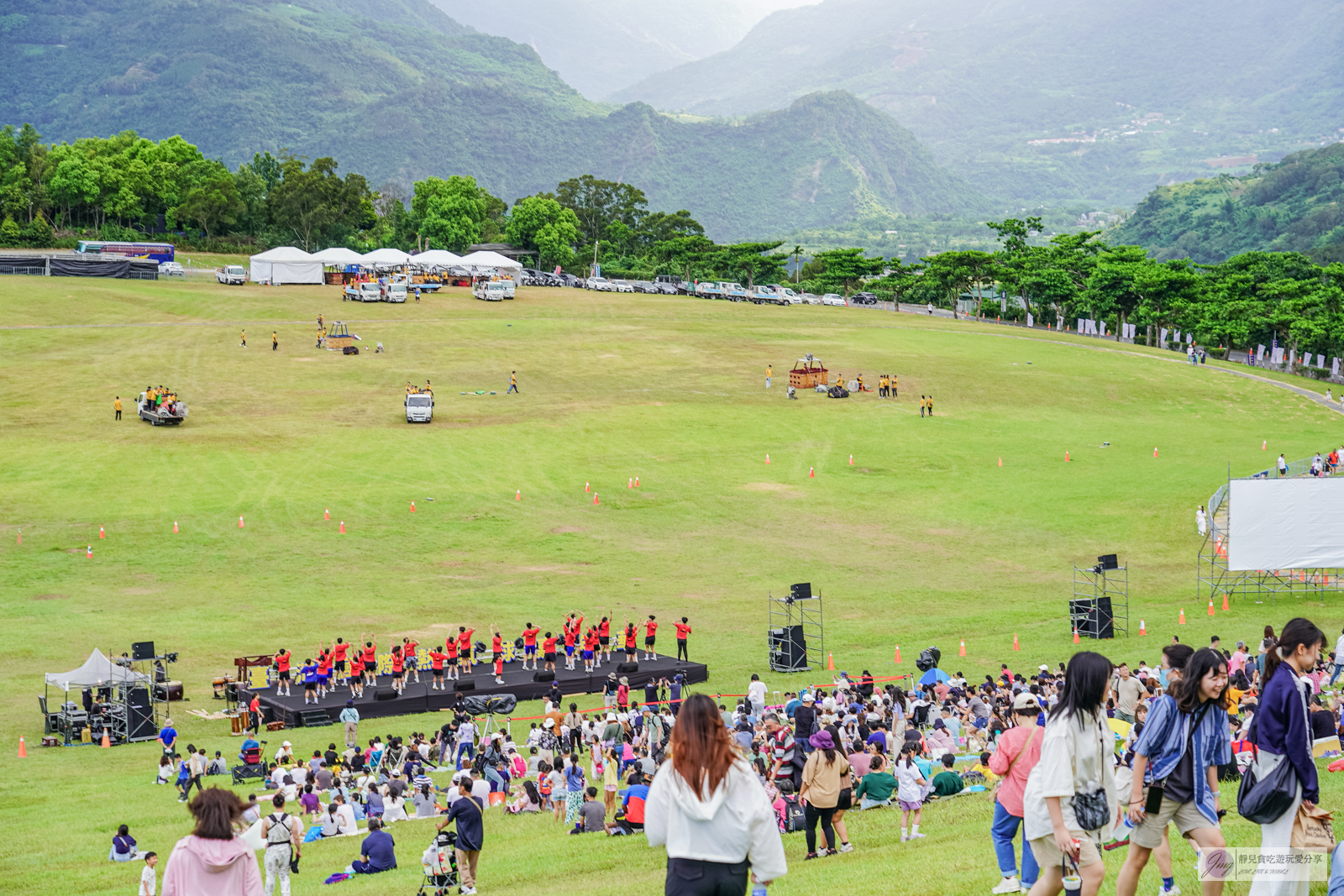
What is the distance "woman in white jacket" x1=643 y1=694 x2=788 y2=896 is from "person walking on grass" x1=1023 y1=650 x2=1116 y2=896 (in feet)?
7.55

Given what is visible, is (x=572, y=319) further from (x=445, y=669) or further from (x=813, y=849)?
(x=813, y=849)

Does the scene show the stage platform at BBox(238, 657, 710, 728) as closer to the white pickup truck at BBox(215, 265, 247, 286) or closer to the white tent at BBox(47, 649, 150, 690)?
the white tent at BBox(47, 649, 150, 690)

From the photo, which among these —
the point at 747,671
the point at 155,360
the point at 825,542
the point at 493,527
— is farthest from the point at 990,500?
the point at 155,360

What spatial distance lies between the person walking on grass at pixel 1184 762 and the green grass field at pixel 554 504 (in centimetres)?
126

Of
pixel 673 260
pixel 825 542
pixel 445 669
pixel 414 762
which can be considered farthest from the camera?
pixel 673 260

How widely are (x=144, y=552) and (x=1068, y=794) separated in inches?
1569

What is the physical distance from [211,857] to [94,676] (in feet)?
70.5

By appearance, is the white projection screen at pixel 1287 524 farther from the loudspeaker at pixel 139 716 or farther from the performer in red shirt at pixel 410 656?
the loudspeaker at pixel 139 716

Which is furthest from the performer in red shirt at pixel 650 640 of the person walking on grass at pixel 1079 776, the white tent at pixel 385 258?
the white tent at pixel 385 258

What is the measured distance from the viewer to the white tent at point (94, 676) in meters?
26.3

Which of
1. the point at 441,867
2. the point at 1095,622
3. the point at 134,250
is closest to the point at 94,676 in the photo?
the point at 441,867

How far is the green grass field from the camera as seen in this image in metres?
23.2

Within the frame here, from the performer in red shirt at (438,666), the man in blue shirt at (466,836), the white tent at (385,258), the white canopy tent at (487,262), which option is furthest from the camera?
the white canopy tent at (487,262)

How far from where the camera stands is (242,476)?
5159 centimetres
